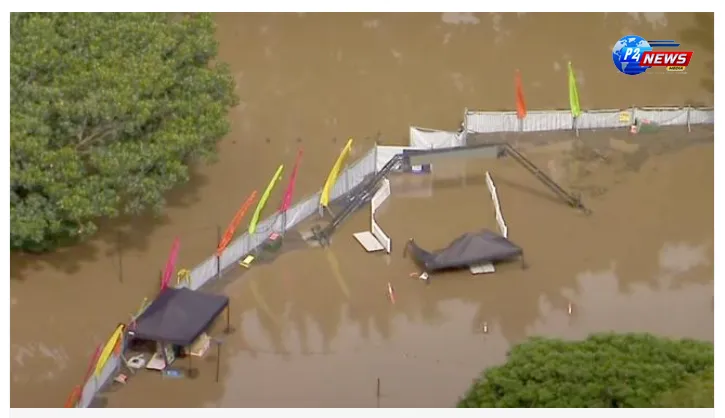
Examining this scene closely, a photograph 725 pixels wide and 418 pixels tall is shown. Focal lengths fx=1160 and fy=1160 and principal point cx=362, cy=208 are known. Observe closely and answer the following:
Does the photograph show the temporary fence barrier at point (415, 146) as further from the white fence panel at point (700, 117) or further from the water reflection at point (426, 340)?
the water reflection at point (426, 340)

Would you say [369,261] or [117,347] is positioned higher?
[369,261]

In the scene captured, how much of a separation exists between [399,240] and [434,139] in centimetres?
538

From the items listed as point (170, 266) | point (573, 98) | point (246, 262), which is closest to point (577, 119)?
point (573, 98)

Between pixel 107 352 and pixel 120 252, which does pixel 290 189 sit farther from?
pixel 107 352

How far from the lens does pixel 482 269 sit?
28016 millimetres

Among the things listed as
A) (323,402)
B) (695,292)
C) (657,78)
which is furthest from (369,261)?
(657,78)

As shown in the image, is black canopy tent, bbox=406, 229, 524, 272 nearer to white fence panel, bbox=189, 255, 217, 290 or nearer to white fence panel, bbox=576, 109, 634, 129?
white fence panel, bbox=189, 255, 217, 290

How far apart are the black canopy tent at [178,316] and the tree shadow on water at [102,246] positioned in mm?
3896

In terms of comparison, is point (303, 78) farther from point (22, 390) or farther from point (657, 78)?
point (22, 390)

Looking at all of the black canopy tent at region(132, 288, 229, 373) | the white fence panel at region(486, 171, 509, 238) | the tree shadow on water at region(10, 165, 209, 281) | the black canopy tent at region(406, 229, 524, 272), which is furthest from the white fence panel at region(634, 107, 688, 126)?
the black canopy tent at region(132, 288, 229, 373)

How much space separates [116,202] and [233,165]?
261 inches

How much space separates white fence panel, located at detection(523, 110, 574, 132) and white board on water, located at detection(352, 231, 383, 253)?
7.70m

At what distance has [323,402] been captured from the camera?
23.7 metres

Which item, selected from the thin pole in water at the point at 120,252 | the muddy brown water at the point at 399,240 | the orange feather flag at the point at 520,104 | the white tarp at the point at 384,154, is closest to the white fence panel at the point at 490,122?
the orange feather flag at the point at 520,104
